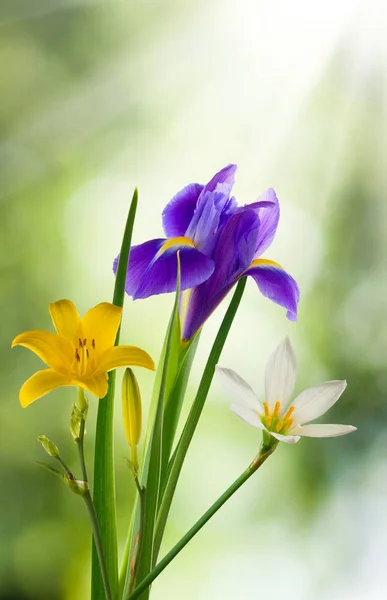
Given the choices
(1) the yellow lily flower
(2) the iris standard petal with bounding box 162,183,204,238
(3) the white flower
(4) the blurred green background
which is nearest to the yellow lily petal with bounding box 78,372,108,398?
(1) the yellow lily flower

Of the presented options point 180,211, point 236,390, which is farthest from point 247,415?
point 180,211

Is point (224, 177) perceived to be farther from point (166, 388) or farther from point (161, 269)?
point (166, 388)

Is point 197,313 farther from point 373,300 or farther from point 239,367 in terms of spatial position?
point 373,300

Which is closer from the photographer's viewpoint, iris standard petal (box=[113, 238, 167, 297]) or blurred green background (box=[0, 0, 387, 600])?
iris standard petal (box=[113, 238, 167, 297])

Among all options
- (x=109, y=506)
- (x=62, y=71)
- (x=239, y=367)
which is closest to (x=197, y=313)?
(x=109, y=506)

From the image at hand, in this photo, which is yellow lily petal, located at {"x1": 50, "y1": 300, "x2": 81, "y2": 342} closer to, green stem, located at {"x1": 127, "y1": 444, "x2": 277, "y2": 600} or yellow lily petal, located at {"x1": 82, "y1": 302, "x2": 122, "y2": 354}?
yellow lily petal, located at {"x1": 82, "y1": 302, "x2": 122, "y2": 354}

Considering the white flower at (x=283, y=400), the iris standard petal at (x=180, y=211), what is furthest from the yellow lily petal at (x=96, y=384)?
the iris standard petal at (x=180, y=211)
